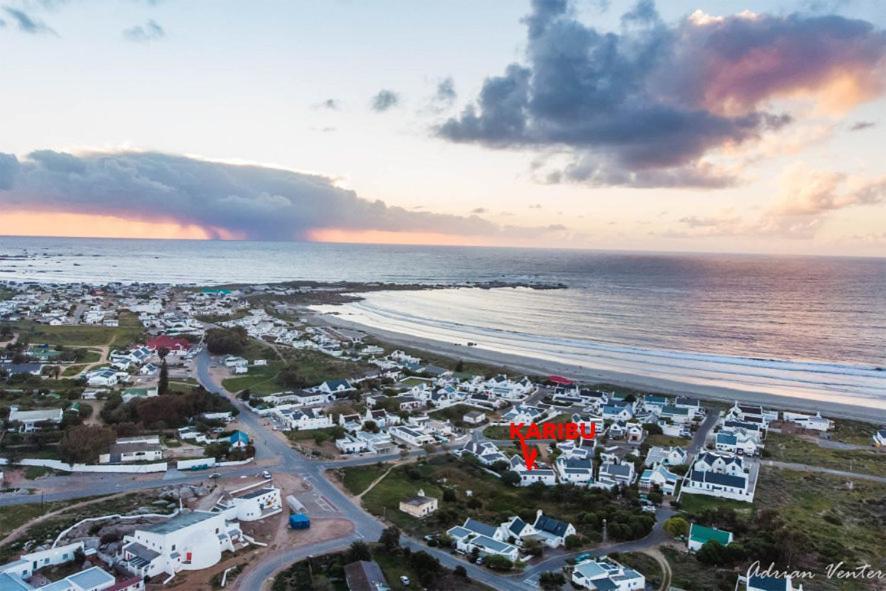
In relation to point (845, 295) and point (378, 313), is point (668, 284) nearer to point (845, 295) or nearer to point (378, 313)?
point (845, 295)

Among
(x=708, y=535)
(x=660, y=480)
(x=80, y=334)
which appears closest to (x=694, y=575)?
(x=708, y=535)

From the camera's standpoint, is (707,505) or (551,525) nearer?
(551,525)

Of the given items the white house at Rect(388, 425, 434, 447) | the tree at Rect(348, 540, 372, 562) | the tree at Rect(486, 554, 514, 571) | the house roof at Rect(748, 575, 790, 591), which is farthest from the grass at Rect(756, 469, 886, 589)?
the white house at Rect(388, 425, 434, 447)

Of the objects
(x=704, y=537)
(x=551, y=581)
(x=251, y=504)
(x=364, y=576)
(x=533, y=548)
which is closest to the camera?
(x=364, y=576)

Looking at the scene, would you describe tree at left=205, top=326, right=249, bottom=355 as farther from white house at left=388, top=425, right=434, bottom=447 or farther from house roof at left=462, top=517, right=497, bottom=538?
house roof at left=462, top=517, right=497, bottom=538

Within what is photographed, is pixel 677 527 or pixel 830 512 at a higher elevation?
pixel 677 527

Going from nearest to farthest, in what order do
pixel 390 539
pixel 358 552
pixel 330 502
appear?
1. pixel 358 552
2. pixel 390 539
3. pixel 330 502

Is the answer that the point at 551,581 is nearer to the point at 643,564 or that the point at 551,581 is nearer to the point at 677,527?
the point at 643,564
